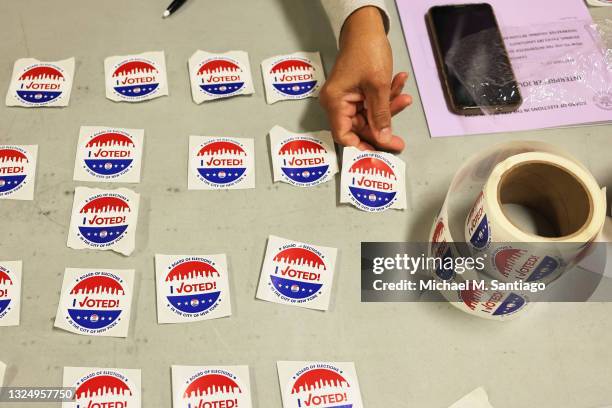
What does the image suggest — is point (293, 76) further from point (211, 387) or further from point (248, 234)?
point (211, 387)

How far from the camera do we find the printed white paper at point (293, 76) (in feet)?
2.41

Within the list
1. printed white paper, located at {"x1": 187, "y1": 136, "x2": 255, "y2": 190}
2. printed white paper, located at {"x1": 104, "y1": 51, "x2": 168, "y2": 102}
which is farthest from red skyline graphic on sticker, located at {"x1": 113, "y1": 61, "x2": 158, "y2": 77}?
printed white paper, located at {"x1": 187, "y1": 136, "x2": 255, "y2": 190}

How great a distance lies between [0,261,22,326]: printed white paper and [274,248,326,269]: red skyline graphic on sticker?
0.29m

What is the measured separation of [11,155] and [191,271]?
0.91 ft

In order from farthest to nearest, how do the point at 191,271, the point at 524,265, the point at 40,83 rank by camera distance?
the point at 40,83 → the point at 191,271 → the point at 524,265

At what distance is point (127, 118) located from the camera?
2.33ft

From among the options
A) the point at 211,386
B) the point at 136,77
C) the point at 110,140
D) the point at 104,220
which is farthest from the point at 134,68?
the point at 211,386

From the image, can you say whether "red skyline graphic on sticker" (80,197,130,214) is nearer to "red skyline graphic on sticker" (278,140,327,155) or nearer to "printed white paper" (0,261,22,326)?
"printed white paper" (0,261,22,326)

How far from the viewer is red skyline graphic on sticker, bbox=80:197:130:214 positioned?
0.64 m

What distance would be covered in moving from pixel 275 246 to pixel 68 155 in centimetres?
29

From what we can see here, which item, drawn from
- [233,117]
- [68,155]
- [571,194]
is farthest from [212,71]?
[571,194]

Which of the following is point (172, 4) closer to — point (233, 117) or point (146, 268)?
point (233, 117)

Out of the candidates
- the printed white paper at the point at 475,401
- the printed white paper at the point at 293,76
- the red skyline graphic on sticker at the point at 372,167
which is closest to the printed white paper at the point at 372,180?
the red skyline graphic on sticker at the point at 372,167

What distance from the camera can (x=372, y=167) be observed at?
676 millimetres
